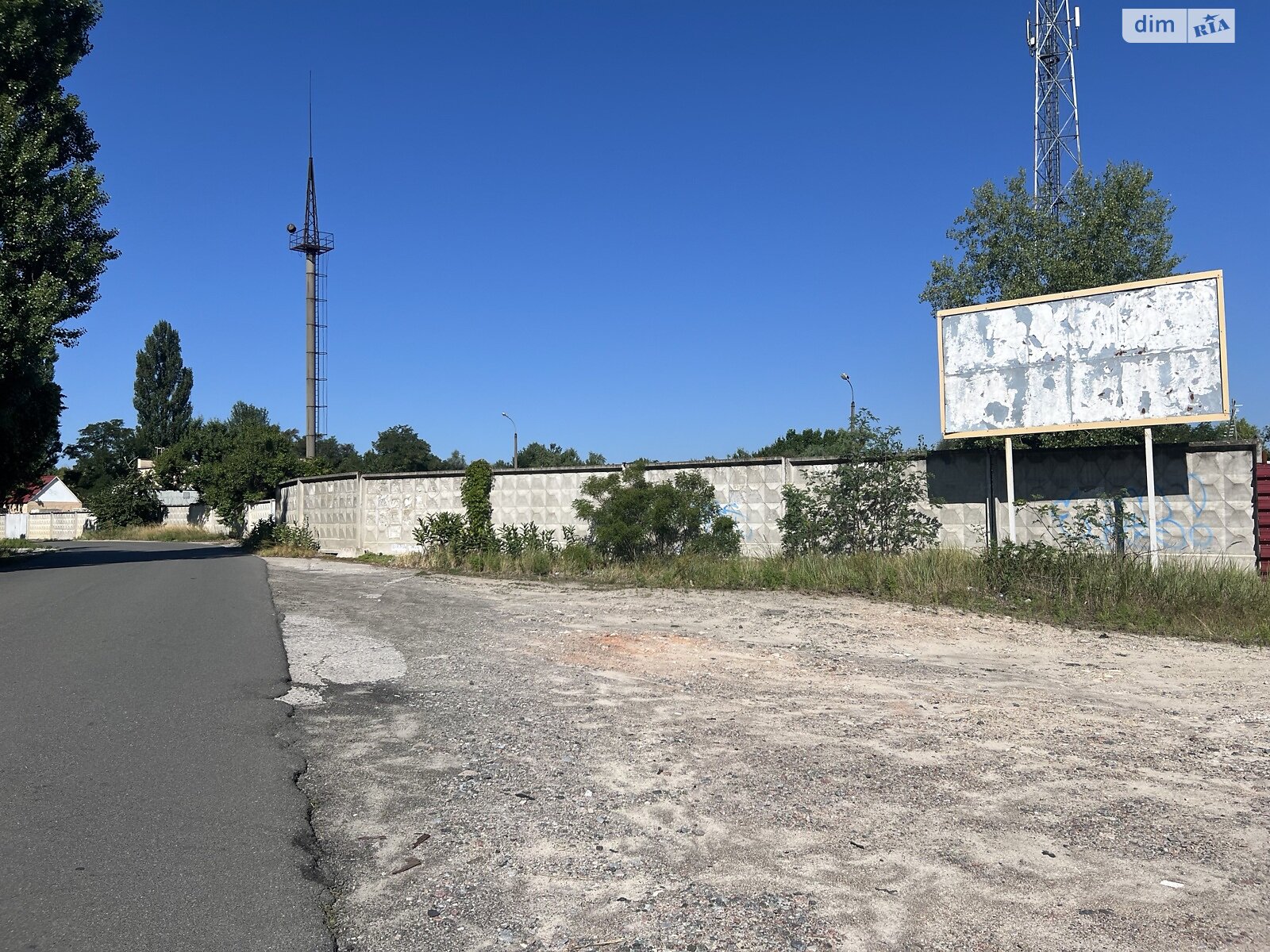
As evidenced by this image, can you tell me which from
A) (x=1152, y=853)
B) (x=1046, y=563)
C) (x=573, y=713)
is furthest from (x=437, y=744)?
(x=1046, y=563)

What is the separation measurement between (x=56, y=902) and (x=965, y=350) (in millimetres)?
13594

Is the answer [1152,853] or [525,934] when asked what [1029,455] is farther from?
[525,934]

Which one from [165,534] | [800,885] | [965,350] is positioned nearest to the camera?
[800,885]

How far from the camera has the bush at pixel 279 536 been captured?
2744 centimetres

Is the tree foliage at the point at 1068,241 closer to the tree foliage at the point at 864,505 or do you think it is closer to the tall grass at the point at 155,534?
the tree foliage at the point at 864,505

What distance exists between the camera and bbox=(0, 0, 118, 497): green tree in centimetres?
2012

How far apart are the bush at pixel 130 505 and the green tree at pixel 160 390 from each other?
87.6 feet

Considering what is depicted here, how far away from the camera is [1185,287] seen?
40.5 ft

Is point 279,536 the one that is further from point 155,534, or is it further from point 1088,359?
point 1088,359

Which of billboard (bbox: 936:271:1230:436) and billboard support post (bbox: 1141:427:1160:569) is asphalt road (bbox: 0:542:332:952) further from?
billboard support post (bbox: 1141:427:1160:569)

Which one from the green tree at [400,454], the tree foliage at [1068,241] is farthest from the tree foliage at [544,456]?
the tree foliage at [1068,241]

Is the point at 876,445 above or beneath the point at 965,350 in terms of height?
beneath

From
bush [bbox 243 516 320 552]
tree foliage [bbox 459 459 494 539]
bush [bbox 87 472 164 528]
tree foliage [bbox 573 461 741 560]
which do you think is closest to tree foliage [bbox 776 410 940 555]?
tree foliage [bbox 573 461 741 560]

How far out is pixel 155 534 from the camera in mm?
47938
